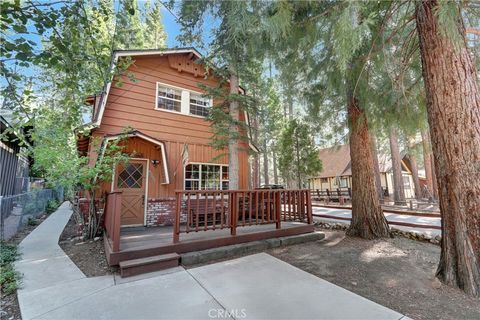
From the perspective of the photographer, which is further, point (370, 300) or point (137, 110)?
point (137, 110)

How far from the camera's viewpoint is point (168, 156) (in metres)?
7.56

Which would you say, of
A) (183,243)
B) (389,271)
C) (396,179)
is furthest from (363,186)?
(396,179)

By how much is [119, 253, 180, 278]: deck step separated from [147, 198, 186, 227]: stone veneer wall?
11.1ft

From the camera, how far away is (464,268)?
9.91ft

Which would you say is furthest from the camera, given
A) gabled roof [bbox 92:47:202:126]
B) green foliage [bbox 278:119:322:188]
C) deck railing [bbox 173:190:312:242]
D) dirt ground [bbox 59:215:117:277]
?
green foliage [bbox 278:119:322:188]

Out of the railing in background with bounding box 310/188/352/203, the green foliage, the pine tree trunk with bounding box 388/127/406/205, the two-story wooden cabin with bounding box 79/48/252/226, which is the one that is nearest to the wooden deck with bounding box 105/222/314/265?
the two-story wooden cabin with bounding box 79/48/252/226

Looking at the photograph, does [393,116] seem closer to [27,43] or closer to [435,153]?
[435,153]

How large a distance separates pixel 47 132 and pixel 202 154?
441 centimetres

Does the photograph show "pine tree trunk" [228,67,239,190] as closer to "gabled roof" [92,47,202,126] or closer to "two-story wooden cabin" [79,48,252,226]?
"two-story wooden cabin" [79,48,252,226]

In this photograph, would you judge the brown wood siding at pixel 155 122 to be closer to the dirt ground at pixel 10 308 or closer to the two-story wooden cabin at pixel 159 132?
the two-story wooden cabin at pixel 159 132

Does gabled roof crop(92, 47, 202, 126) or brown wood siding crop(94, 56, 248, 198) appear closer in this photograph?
gabled roof crop(92, 47, 202, 126)

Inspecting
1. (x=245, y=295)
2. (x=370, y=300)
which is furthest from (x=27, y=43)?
(x=370, y=300)

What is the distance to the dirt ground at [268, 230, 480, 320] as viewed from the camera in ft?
8.82

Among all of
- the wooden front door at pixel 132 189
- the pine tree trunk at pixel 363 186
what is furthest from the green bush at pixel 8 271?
the pine tree trunk at pixel 363 186
